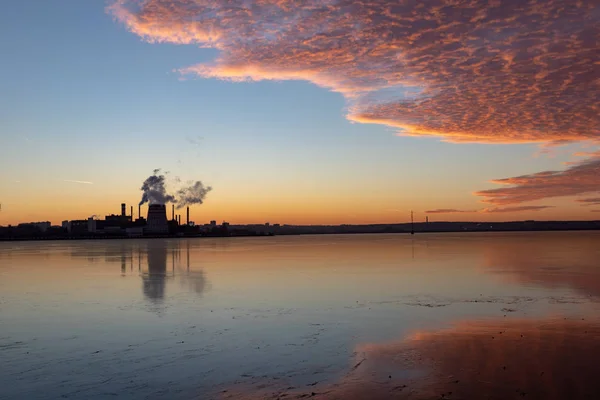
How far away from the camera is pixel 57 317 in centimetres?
2148

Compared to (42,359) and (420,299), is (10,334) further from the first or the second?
(420,299)

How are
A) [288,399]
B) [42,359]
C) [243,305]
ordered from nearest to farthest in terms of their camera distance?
[288,399]
[42,359]
[243,305]

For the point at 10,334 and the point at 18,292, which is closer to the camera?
the point at 10,334

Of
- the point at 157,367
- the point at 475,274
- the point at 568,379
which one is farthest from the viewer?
the point at 475,274

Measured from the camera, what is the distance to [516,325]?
18641mm

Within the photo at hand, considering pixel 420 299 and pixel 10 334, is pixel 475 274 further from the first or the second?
pixel 10 334

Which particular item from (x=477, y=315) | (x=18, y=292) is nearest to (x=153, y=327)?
(x=477, y=315)

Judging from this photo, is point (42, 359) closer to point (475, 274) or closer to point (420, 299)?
point (420, 299)

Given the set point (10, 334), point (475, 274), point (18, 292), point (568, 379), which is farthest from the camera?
point (475, 274)

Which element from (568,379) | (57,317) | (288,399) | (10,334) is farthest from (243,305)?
(568,379)

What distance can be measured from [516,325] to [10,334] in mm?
18370

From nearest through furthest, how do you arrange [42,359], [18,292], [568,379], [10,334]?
[568,379]
[42,359]
[10,334]
[18,292]

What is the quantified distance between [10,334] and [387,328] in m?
13.6

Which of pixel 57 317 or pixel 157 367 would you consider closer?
pixel 157 367
